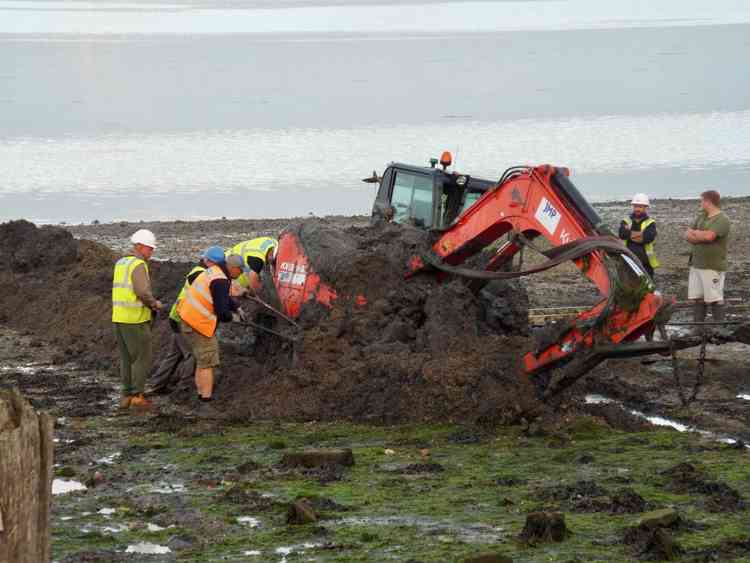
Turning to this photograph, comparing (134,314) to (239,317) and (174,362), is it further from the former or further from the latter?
(239,317)

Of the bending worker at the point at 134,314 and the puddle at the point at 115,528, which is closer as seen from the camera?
the puddle at the point at 115,528

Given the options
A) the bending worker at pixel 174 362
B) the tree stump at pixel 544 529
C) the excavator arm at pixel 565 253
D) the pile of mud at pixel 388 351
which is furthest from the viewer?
the bending worker at pixel 174 362

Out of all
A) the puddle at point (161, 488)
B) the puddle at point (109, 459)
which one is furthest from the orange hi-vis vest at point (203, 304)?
the puddle at point (161, 488)

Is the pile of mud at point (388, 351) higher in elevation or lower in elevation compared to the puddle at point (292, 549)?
higher

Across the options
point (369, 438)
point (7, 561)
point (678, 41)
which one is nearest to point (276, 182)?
point (369, 438)

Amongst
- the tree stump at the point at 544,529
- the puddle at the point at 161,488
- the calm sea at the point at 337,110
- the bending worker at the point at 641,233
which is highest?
the calm sea at the point at 337,110

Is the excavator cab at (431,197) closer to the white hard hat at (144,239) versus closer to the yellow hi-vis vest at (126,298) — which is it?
the white hard hat at (144,239)

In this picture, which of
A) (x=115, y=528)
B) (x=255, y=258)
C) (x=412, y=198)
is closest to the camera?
(x=115, y=528)

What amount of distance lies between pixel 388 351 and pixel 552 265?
1848 mm

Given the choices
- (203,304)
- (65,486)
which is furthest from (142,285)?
(65,486)

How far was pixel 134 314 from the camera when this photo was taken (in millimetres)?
12234

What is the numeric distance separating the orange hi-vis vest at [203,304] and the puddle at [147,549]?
13.8ft

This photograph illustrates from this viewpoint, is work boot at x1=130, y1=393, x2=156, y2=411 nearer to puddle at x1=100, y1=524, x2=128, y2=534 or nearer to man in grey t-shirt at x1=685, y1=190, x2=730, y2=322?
puddle at x1=100, y1=524, x2=128, y2=534

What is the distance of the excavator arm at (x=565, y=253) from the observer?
409 inches
